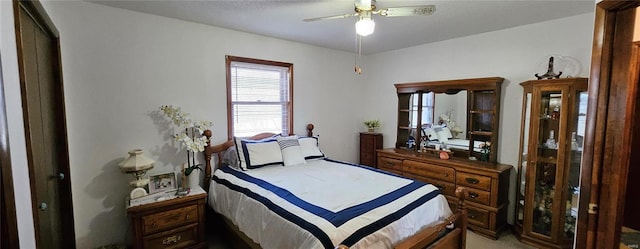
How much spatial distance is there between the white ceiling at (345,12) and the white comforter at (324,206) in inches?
63.5

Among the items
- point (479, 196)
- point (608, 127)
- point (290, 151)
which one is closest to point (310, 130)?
point (290, 151)

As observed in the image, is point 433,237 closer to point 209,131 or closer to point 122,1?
point 209,131

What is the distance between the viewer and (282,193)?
2.25m

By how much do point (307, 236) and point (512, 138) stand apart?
9.30 feet

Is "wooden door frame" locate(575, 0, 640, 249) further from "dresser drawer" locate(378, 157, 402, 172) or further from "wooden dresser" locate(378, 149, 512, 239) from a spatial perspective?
"dresser drawer" locate(378, 157, 402, 172)

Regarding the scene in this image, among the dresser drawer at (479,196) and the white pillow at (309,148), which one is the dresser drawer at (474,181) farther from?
the white pillow at (309,148)

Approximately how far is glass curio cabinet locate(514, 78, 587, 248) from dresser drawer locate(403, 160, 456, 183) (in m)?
0.73

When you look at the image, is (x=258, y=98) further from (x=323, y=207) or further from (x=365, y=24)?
(x=323, y=207)

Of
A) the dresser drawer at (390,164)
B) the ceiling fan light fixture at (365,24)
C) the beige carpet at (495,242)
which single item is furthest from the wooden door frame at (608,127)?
the dresser drawer at (390,164)

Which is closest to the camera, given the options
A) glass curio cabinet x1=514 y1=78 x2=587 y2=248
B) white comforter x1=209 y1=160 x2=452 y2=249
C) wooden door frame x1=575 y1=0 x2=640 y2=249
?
wooden door frame x1=575 y1=0 x2=640 y2=249

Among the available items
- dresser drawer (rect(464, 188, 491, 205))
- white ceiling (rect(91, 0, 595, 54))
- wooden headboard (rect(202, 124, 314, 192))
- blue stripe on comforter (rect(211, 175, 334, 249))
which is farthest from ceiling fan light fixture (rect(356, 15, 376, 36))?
dresser drawer (rect(464, 188, 491, 205))

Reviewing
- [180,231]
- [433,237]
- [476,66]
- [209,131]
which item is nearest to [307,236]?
[433,237]

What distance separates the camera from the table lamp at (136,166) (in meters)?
2.47

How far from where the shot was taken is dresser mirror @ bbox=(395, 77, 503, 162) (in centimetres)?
331
